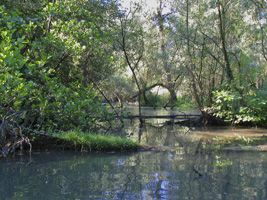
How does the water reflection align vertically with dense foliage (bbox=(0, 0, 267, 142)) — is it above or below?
below

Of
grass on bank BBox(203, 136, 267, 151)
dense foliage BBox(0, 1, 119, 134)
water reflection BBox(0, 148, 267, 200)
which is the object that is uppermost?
dense foliage BBox(0, 1, 119, 134)

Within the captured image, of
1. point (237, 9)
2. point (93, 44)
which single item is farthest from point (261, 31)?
point (93, 44)

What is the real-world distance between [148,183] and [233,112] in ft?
43.7

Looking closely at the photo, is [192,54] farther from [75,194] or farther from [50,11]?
[75,194]

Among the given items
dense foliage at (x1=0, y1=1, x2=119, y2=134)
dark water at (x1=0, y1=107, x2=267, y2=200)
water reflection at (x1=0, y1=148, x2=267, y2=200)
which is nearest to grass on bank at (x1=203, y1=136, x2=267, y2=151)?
dark water at (x1=0, y1=107, x2=267, y2=200)

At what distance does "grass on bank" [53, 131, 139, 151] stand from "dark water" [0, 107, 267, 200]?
1.37ft

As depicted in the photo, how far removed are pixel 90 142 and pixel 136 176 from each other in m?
3.37

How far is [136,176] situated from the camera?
896 cm

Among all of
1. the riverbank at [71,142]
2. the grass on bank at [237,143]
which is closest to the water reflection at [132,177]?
the riverbank at [71,142]

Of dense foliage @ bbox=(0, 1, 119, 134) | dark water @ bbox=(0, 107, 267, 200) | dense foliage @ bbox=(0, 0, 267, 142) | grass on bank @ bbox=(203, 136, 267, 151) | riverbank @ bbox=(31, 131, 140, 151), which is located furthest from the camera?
grass on bank @ bbox=(203, 136, 267, 151)

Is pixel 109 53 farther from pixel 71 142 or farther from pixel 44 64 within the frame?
pixel 71 142

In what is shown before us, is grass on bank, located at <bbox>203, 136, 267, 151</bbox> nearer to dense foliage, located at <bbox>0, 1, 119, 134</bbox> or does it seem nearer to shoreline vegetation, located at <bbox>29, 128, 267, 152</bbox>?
shoreline vegetation, located at <bbox>29, 128, 267, 152</bbox>

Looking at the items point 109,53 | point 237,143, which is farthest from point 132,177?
point 109,53

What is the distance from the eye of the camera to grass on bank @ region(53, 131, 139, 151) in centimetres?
1190
